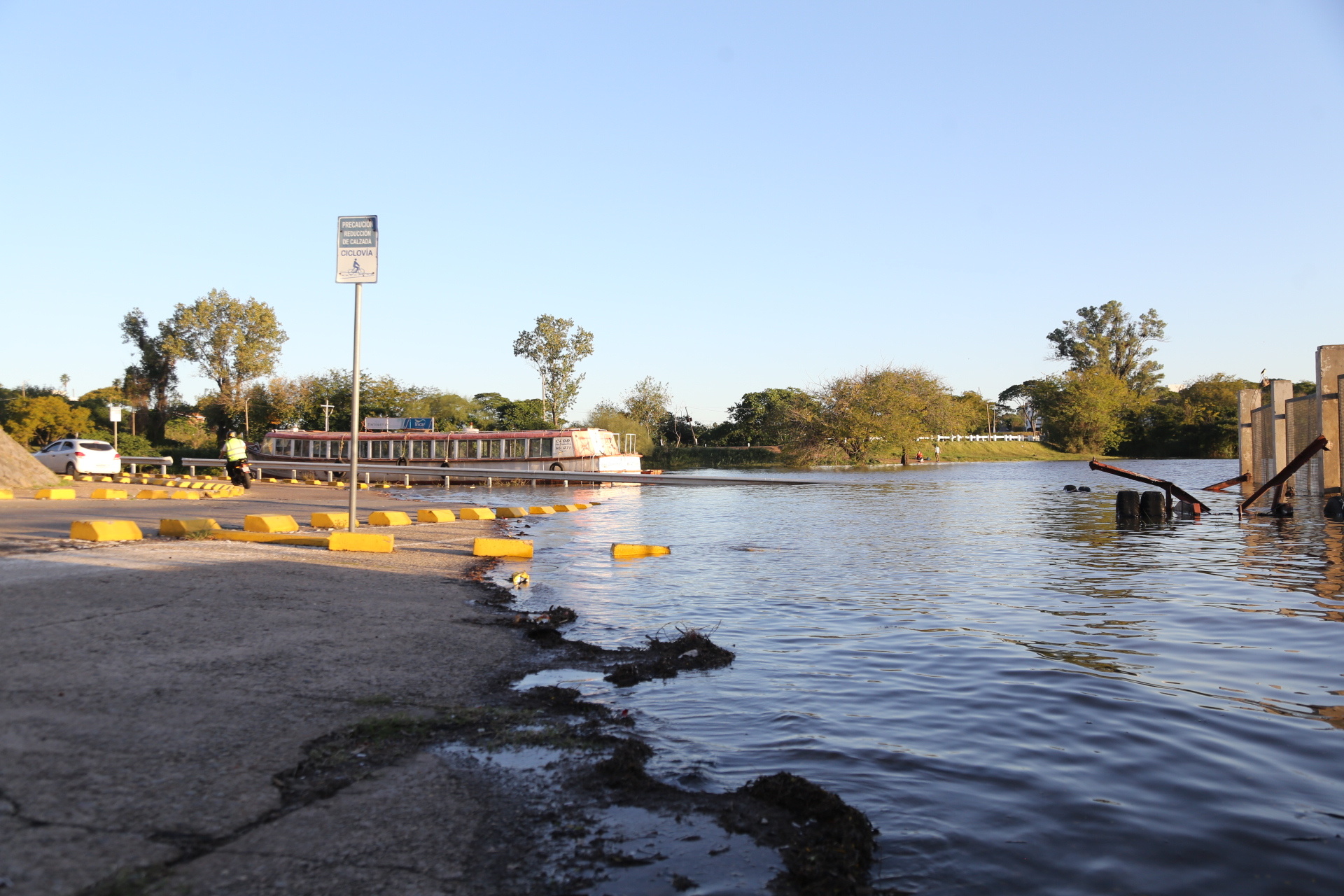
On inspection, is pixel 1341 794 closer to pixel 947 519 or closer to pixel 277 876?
pixel 277 876

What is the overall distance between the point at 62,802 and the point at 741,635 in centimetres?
558

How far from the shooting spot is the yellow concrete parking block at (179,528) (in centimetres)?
1248

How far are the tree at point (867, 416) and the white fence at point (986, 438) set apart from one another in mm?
3479

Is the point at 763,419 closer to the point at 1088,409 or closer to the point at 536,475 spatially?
the point at 1088,409

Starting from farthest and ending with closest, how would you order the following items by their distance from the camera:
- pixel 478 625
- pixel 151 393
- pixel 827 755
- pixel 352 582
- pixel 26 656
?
pixel 151 393 → pixel 352 582 → pixel 478 625 → pixel 26 656 → pixel 827 755

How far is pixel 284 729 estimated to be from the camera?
427 cm

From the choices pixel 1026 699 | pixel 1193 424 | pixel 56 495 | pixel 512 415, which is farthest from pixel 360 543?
pixel 1193 424

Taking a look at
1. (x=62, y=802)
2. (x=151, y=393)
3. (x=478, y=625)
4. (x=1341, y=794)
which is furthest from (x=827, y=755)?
(x=151, y=393)

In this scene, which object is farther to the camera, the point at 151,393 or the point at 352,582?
the point at 151,393

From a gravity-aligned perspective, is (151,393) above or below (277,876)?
above

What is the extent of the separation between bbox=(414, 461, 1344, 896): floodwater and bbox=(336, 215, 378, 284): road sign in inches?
191

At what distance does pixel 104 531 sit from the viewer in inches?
459

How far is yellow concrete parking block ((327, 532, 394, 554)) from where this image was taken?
1191cm

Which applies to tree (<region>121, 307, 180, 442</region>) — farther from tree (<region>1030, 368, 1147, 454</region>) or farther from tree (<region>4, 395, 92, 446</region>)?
tree (<region>1030, 368, 1147, 454</region>)
